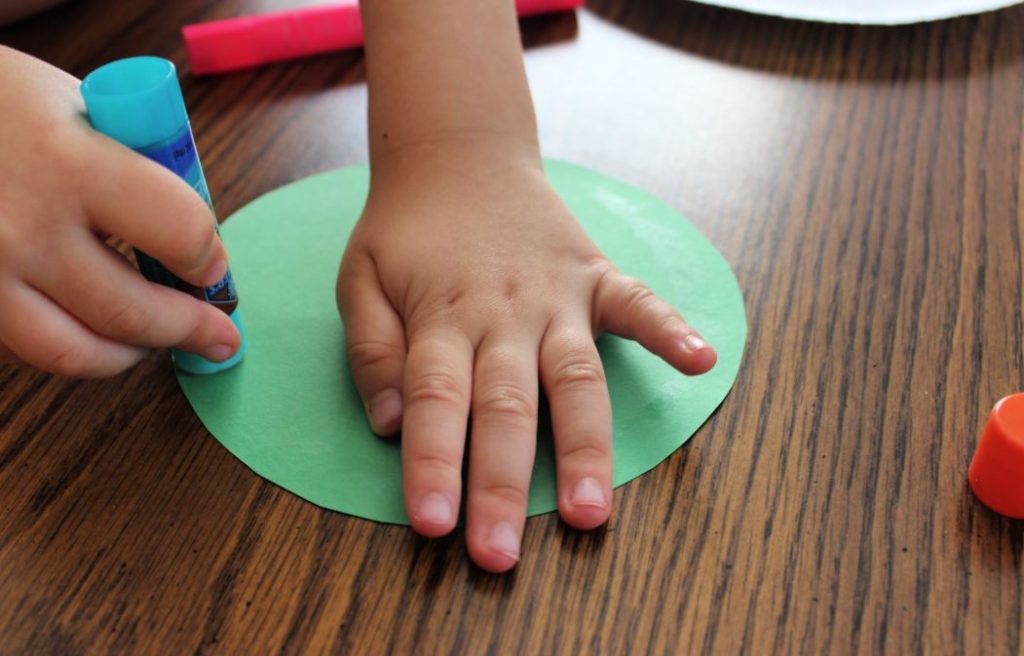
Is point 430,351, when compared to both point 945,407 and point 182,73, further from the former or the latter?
point 182,73

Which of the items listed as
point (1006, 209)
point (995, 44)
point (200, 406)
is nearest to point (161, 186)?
point (200, 406)

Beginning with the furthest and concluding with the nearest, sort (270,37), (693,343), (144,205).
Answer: (270,37) → (693,343) → (144,205)

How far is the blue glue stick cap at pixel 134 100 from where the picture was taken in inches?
16.3

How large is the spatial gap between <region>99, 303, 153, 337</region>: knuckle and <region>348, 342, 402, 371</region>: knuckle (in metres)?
0.12

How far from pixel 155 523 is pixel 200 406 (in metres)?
0.08

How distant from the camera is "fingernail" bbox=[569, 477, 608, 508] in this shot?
45 centimetres

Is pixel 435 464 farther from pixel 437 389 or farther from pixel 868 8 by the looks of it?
pixel 868 8

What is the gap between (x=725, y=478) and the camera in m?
0.47

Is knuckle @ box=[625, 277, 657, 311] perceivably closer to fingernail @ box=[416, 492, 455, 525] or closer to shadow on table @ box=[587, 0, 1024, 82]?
fingernail @ box=[416, 492, 455, 525]

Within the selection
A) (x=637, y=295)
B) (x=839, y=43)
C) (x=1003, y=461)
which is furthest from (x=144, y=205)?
(x=839, y=43)

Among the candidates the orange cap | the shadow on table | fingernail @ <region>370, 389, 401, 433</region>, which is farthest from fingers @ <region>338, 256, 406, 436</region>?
Answer: the shadow on table

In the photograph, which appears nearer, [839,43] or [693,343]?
[693,343]

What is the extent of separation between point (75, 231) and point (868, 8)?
70 cm

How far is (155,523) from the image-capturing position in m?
0.45
